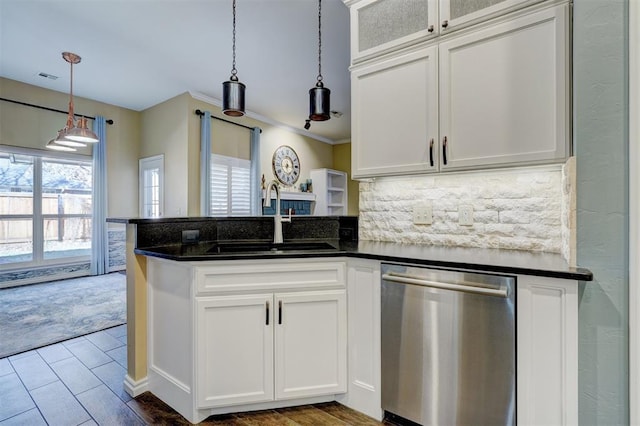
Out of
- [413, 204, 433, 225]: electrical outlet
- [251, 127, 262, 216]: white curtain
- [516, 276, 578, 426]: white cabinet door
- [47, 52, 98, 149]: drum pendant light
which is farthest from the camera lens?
[251, 127, 262, 216]: white curtain

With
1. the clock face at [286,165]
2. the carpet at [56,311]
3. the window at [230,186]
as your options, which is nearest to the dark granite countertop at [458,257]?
the carpet at [56,311]

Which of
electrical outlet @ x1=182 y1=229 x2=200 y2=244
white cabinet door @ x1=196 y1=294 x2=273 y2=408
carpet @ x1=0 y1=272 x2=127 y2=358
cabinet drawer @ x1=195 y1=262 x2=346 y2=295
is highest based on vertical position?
electrical outlet @ x1=182 y1=229 x2=200 y2=244

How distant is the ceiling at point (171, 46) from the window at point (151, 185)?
1023 mm

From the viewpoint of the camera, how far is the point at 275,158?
620cm

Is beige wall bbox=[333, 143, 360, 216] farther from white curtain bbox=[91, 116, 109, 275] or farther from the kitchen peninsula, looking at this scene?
the kitchen peninsula

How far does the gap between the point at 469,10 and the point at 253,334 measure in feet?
6.73

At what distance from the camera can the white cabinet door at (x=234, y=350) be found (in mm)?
1634

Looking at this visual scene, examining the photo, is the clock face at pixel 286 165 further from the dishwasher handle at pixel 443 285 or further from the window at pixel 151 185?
the dishwasher handle at pixel 443 285

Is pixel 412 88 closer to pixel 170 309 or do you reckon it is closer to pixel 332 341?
pixel 332 341

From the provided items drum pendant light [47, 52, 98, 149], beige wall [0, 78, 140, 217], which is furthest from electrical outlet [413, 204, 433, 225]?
beige wall [0, 78, 140, 217]

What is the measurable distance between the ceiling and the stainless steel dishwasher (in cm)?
246

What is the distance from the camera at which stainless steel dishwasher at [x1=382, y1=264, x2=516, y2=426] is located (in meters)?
1.34

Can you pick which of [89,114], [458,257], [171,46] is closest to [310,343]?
[458,257]

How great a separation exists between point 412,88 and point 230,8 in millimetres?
1973
